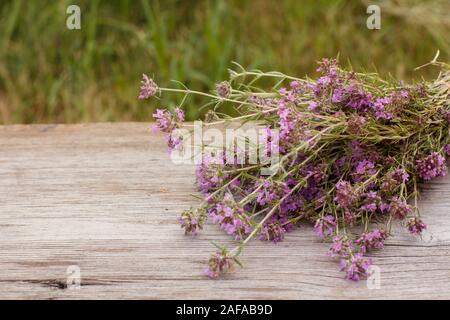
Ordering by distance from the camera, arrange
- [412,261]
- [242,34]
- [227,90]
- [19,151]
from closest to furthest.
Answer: [412,261]
[227,90]
[19,151]
[242,34]

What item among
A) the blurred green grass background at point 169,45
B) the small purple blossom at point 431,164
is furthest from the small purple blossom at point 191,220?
the blurred green grass background at point 169,45

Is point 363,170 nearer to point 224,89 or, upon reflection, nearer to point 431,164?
point 431,164

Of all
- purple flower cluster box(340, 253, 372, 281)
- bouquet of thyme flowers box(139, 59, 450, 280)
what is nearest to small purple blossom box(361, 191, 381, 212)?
bouquet of thyme flowers box(139, 59, 450, 280)

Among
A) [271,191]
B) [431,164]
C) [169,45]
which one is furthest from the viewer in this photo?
[169,45]

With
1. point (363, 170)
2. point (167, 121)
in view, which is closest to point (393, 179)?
point (363, 170)

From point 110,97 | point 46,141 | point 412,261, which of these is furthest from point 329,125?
point 110,97

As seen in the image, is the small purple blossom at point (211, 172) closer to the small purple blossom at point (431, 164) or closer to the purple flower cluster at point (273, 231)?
the purple flower cluster at point (273, 231)
